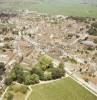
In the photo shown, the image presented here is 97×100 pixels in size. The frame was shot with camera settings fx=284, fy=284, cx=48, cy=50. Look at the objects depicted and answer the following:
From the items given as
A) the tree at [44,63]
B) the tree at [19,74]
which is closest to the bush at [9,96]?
the tree at [19,74]

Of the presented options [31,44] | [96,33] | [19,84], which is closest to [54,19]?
[96,33]

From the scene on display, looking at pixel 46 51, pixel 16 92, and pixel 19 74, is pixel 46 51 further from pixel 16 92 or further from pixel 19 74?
pixel 16 92

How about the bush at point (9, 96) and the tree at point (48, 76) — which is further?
the tree at point (48, 76)

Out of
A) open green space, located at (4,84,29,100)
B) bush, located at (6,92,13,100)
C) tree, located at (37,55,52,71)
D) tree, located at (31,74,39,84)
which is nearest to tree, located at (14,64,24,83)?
tree, located at (31,74,39,84)

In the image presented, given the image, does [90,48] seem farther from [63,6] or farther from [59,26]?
[63,6]

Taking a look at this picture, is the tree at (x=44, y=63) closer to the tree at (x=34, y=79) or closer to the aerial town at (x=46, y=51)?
the aerial town at (x=46, y=51)

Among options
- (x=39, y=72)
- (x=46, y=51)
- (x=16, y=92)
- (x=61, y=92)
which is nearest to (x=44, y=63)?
(x=39, y=72)
